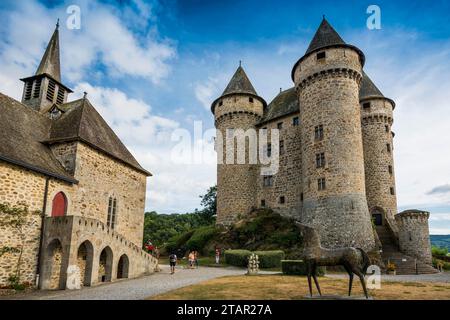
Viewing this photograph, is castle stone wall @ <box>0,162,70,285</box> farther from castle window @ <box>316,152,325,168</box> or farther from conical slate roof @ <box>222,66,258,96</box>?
conical slate roof @ <box>222,66,258,96</box>

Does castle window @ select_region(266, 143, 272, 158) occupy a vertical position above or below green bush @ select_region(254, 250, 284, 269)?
above

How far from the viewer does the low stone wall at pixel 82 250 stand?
12.5 metres

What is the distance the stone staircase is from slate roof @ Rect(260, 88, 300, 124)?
1516cm

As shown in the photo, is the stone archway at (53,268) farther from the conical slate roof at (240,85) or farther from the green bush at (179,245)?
the conical slate roof at (240,85)

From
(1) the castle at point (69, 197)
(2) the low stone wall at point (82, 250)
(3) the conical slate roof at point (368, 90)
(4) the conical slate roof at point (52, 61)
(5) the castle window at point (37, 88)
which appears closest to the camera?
(1) the castle at point (69, 197)

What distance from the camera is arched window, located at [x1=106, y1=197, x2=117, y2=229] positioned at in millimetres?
17547

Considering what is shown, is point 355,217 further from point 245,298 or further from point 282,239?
point 245,298

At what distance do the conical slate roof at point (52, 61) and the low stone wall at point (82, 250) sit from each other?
15884 millimetres

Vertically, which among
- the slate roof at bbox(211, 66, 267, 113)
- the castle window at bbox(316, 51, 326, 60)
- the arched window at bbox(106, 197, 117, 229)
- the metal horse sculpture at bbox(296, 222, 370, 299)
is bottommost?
the metal horse sculpture at bbox(296, 222, 370, 299)

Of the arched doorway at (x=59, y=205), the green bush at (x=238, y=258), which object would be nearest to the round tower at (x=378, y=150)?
the green bush at (x=238, y=258)

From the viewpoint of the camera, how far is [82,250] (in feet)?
48.6

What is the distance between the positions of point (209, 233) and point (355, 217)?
1452 cm

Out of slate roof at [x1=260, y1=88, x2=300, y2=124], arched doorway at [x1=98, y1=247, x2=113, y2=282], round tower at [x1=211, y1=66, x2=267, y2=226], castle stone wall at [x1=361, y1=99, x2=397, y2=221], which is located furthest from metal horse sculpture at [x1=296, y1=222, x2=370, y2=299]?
round tower at [x1=211, y1=66, x2=267, y2=226]

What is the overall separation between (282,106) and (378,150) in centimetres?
1096
